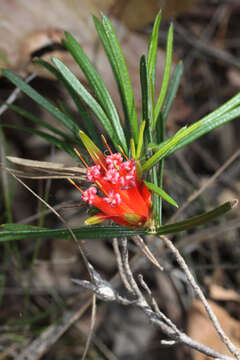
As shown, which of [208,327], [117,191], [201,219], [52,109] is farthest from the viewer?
[208,327]

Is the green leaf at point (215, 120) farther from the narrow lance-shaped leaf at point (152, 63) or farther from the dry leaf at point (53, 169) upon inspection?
the dry leaf at point (53, 169)

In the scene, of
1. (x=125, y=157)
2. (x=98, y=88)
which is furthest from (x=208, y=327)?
(x=98, y=88)

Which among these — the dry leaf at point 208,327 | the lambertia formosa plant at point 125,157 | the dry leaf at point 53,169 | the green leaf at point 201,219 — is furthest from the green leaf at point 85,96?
the dry leaf at point 208,327

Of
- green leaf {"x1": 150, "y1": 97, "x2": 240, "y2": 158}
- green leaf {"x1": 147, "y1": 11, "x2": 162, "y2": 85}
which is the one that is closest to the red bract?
green leaf {"x1": 150, "y1": 97, "x2": 240, "y2": 158}

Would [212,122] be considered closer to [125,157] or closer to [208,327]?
[125,157]

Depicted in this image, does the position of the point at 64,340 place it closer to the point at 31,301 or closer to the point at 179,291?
the point at 31,301

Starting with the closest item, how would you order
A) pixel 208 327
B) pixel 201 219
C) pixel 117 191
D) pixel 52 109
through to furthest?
pixel 201 219, pixel 117 191, pixel 52 109, pixel 208 327
